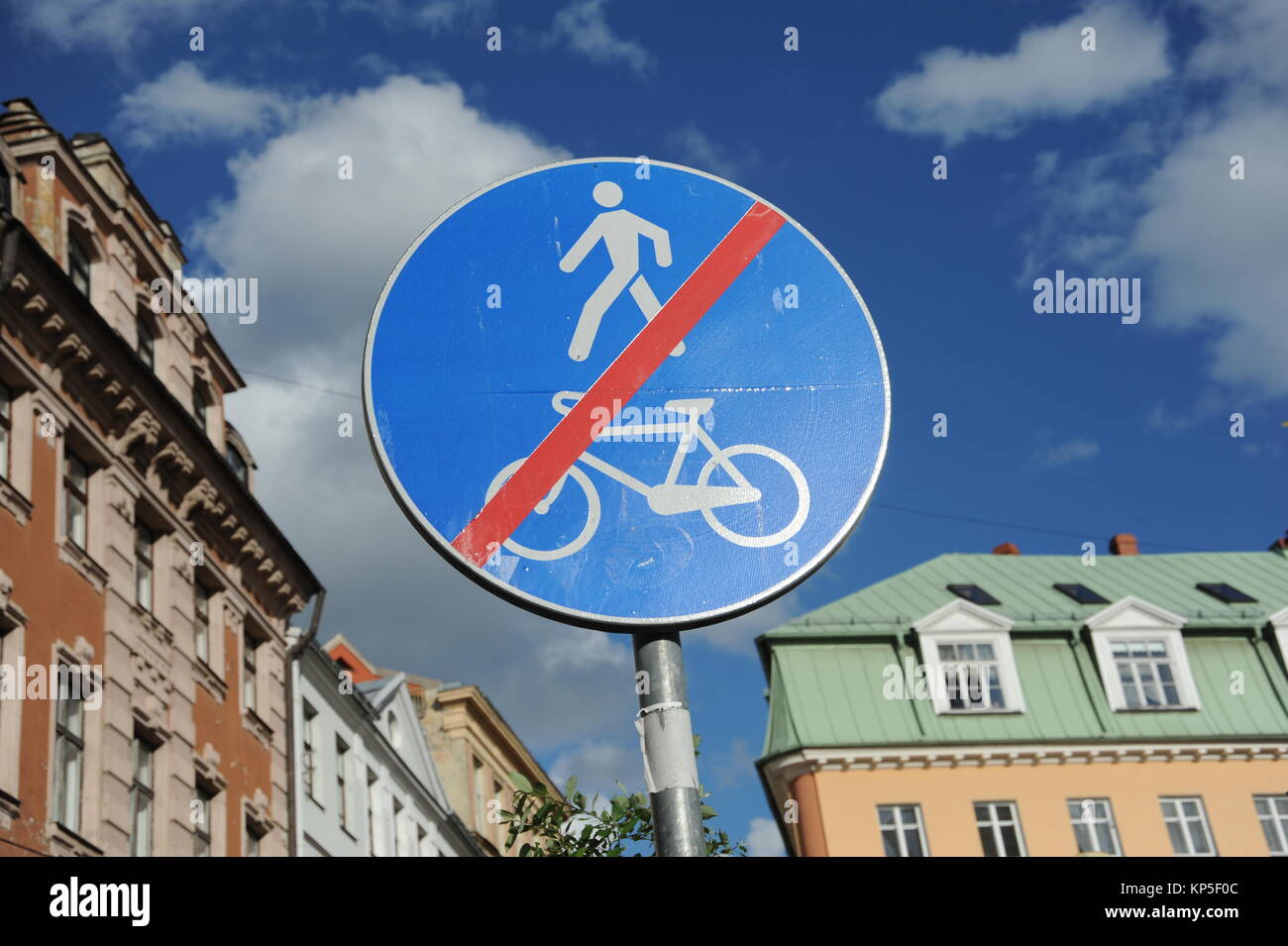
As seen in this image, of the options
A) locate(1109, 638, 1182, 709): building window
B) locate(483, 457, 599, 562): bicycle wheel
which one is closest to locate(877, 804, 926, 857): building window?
locate(1109, 638, 1182, 709): building window

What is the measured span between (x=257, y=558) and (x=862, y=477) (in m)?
25.2

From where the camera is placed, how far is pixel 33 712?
58.5 ft

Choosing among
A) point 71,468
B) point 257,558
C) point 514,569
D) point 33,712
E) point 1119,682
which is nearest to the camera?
point 514,569

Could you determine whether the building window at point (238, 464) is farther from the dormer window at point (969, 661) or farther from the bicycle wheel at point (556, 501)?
the bicycle wheel at point (556, 501)

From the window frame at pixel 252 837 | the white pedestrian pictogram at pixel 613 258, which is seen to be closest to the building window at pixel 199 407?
the window frame at pixel 252 837

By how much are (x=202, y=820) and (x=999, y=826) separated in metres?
16.6

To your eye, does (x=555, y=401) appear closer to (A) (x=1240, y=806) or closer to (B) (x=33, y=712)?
(B) (x=33, y=712)

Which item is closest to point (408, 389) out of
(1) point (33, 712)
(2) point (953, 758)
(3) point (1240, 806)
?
(1) point (33, 712)

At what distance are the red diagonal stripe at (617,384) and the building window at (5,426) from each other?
16.8 meters

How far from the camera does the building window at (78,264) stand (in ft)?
71.2

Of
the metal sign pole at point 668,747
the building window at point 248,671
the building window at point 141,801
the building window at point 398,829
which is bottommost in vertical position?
the metal sign pole at point 668,747

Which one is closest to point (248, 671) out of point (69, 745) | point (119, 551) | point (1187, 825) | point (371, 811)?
point (119, 551)

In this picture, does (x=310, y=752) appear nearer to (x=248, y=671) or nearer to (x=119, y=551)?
(x=248, y=671)

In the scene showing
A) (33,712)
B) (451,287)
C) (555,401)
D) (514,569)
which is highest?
(33,712)
